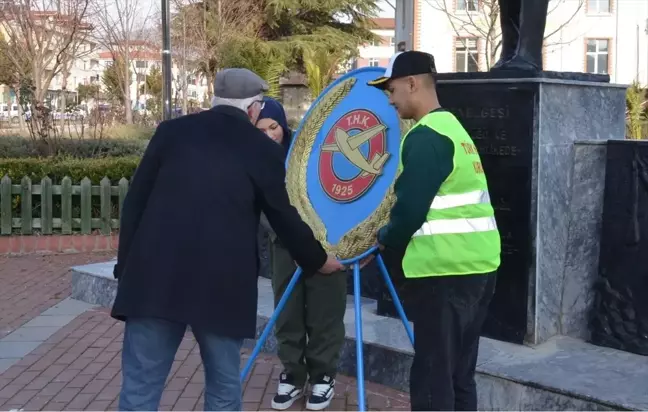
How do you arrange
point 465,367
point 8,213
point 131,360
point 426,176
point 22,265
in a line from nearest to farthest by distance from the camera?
1. point 426,176
2. point 131,360
3. point 465,367
4. point 22,265
5. point 8,213

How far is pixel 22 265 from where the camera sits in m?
8.65

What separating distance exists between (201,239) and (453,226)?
0.97 m

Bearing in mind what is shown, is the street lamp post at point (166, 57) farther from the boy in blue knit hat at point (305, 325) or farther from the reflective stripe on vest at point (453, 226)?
the reflective stripe on vest at point (453, 226)

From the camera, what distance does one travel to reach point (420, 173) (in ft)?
9.28

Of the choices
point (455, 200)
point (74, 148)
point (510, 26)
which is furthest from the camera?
point (74, 148)

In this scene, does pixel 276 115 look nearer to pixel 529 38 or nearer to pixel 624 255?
pixel 529 38

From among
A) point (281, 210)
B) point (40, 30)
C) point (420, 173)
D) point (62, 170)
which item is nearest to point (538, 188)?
point (420, 173)

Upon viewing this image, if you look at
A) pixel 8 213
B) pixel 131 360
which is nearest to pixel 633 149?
pixel 131 360

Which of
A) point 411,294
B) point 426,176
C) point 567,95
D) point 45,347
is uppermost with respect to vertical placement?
point 567,95

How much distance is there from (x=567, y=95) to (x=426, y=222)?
2119mm

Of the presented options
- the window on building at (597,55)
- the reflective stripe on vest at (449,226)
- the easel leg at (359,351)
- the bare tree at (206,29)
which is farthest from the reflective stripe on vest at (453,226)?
the window on building at (597,55)

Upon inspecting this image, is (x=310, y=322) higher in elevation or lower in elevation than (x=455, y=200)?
lower

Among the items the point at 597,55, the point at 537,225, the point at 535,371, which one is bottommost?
the point at 535,371

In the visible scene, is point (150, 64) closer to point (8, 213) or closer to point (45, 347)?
point (8, 213)
